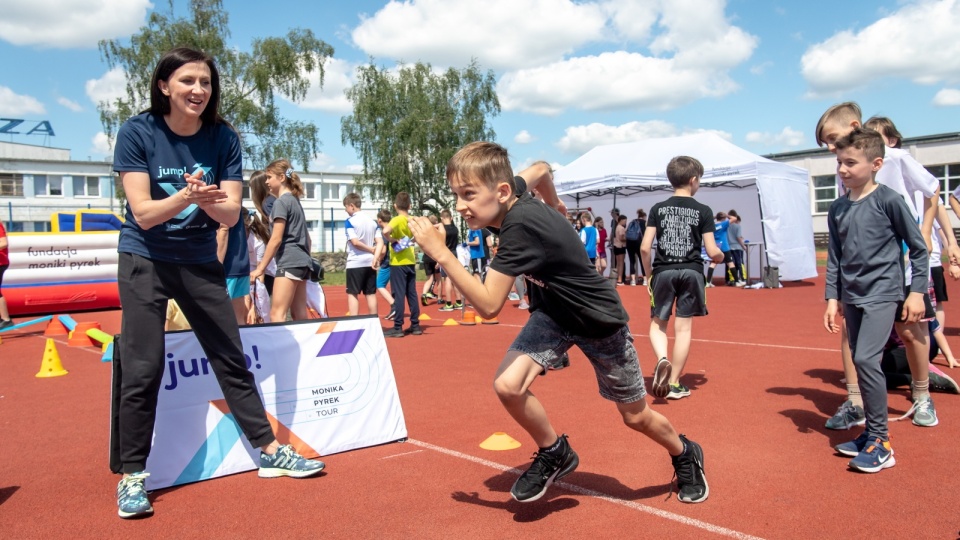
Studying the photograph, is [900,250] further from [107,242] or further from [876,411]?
[107,242]

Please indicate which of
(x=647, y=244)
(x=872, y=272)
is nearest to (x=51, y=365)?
(x=647, y=244)

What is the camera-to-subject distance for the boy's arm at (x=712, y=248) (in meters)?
5.71

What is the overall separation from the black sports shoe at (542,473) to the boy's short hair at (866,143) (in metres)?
2.49

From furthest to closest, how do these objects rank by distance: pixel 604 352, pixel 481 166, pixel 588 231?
1. pixel 588 231
2. pixel 604 352
3. pixel 481 166

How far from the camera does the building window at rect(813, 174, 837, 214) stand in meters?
47.6

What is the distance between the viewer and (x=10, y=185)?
52.2 m

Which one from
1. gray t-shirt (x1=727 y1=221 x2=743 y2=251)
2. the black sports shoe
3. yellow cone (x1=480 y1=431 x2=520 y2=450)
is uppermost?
gray t-shirt (x1=727 y1=221 x2=743 y2=251)

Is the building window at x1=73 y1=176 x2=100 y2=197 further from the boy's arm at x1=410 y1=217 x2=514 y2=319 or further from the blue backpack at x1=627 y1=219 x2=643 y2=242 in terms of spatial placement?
the boy's arm at x1=410 y1=217 x2=514 y2=319

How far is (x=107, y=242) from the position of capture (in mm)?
14867

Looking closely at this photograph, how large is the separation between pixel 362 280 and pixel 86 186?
54.0 metres

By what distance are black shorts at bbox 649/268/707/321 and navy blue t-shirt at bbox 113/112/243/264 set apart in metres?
3.74

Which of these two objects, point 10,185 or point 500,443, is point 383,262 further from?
point 10,185

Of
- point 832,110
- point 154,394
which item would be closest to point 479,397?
point 154,394

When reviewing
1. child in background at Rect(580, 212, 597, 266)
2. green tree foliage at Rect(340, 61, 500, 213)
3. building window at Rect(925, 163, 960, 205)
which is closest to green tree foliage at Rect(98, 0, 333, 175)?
green tree foliage at Rect(340, 61, 500, 213)
